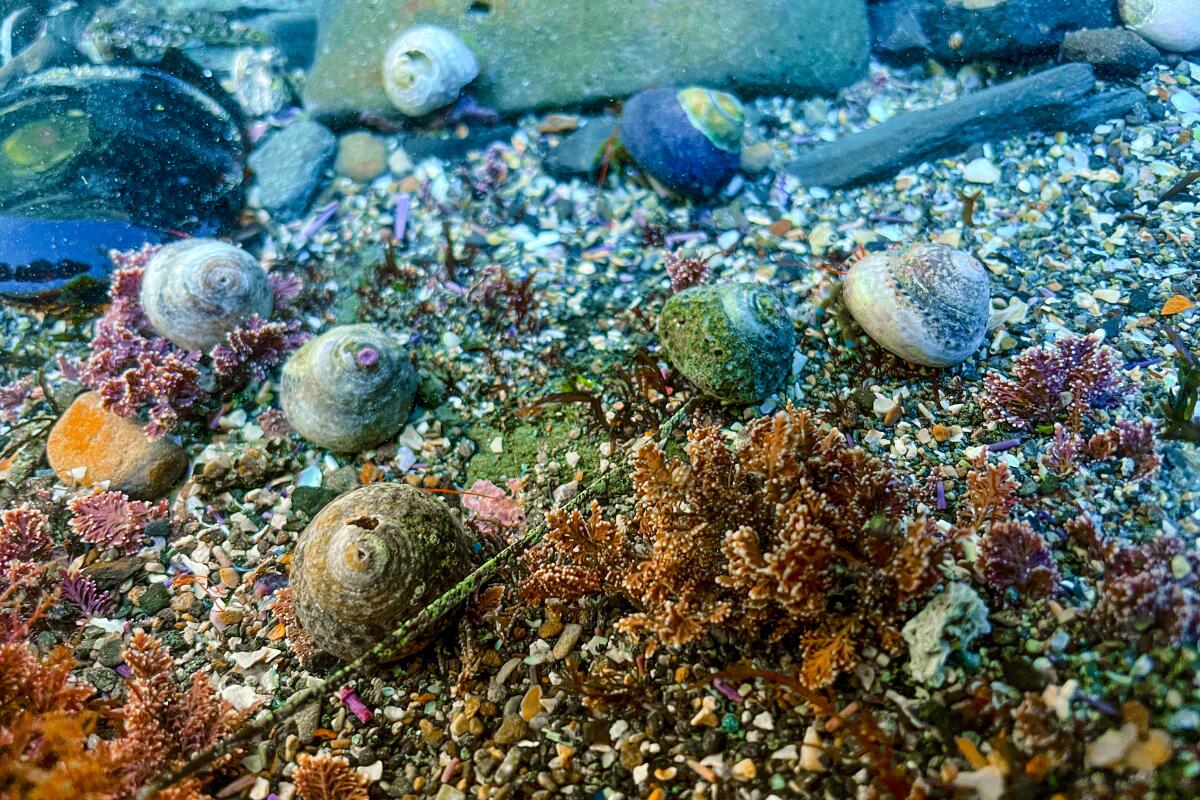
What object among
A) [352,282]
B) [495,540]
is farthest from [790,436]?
[352,282]

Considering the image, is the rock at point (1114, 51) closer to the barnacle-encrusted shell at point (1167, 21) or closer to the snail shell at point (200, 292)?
the barnacle-encrusted shell at point (1167, 21)

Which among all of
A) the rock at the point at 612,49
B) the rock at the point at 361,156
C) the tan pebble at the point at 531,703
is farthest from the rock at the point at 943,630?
the rock at the point at 361,156

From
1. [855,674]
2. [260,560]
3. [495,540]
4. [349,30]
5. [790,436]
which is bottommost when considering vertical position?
[260,560]

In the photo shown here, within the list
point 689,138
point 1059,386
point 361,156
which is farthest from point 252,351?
point 1059,386

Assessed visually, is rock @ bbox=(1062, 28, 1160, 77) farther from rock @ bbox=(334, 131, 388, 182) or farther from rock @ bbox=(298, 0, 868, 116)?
rock @ bbox=(334, 131, 388, 182)

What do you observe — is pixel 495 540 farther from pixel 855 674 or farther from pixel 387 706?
pixel 855 674

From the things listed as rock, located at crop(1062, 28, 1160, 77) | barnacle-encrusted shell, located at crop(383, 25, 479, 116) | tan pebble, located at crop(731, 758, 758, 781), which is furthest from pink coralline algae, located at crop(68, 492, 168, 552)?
rock, located at crop(1062, 28, 1160, 77)
